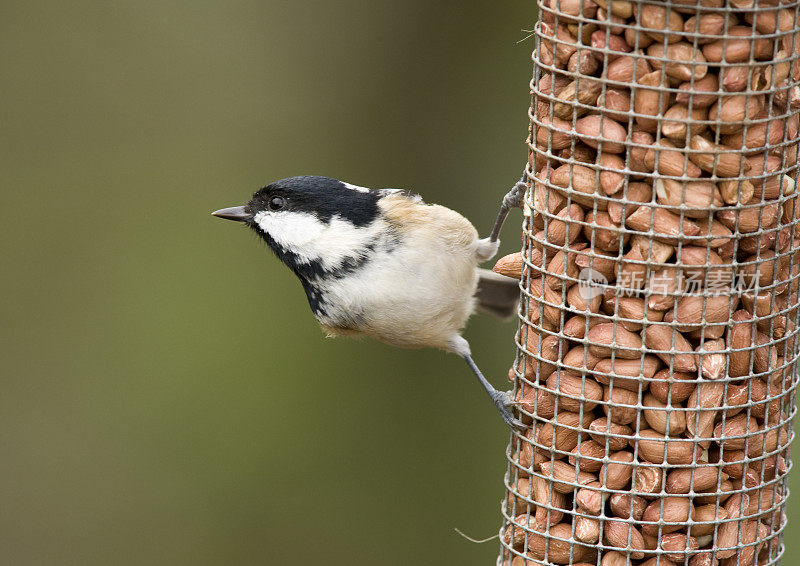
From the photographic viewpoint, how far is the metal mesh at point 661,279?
1815 mm

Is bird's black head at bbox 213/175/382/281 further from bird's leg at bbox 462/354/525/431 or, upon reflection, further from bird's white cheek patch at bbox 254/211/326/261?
bird's leg at bbox 462/354/525/431

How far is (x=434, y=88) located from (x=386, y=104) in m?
0.19

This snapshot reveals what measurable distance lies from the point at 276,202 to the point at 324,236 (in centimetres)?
16

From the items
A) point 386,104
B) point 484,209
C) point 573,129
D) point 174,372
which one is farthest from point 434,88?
point 573,129

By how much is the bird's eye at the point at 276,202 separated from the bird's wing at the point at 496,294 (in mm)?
581

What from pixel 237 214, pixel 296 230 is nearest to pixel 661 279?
pixel 296 230

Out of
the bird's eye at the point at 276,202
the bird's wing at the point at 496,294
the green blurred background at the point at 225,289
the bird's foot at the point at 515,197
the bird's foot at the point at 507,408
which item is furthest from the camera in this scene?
the green blurred background at the point at 225,289

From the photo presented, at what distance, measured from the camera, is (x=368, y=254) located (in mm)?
2520

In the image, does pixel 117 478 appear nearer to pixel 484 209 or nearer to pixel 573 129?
pixel 484 209

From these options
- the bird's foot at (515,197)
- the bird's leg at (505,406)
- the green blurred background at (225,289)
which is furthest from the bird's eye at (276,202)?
the green blurred background at (225,289)

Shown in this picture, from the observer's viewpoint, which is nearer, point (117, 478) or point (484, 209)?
point (484, 209)

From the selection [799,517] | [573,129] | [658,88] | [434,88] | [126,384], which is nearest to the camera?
[658,88]

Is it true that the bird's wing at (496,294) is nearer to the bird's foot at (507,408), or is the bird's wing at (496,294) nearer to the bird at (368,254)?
the bird at (368,254)

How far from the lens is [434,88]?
13.0ft
